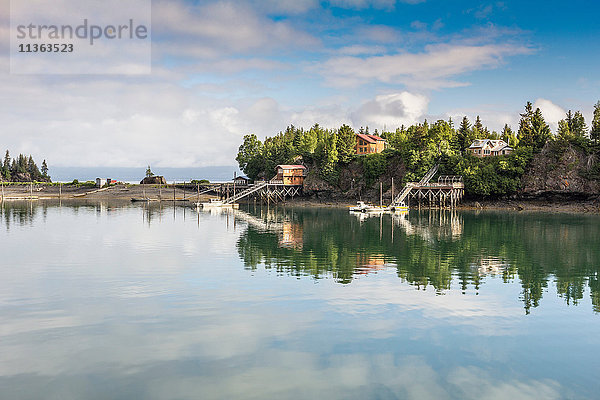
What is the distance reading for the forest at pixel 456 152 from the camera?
10367cm

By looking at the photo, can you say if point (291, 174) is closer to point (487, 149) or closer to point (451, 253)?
point (487, 149)

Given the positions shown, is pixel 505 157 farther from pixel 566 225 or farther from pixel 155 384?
pixel 155 384

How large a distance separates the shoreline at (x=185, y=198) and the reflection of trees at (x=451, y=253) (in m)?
31.9

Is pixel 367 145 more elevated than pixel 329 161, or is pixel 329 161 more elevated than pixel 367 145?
pixel 367 145

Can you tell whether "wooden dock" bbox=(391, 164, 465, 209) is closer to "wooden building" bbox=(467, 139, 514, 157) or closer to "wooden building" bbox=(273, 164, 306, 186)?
"wooden building" bbox=(467, 139, 514, 157)

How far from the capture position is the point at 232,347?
19047 mm

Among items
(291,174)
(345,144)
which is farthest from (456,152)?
(291,174)

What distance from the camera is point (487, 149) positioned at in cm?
11506

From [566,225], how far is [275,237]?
45341mm

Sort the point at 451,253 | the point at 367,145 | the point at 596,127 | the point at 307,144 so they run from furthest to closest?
1. the point at 307,144
2. the point at 367,145
3. the point at 596,127
4. the point at 451,253

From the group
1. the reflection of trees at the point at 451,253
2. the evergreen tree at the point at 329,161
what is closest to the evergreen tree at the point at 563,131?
the reflection of trees at the point at 451,253

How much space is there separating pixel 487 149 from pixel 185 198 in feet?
303

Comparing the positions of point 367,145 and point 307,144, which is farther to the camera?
point 307,144

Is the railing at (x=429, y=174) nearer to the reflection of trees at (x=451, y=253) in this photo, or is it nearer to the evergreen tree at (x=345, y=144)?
the evergreen tree at (x=345, y=144)
